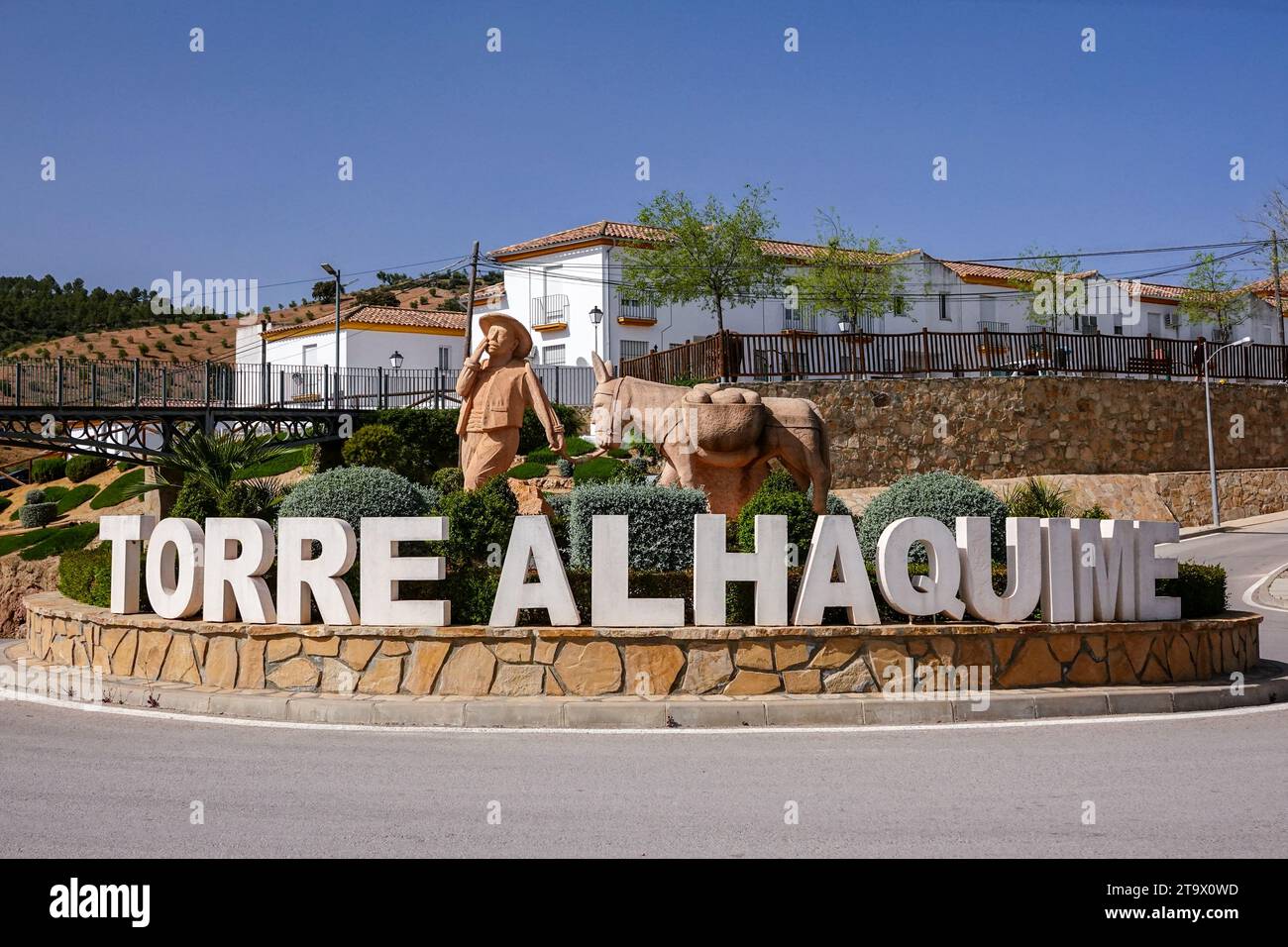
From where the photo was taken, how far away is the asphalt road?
6.24 meters

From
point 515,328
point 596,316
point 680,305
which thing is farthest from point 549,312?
point 515,328

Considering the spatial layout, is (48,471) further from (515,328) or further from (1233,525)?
(1233,525)

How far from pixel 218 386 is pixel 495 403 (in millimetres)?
25489

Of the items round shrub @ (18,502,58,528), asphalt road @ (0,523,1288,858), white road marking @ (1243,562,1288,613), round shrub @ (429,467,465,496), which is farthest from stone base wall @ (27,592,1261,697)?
round shrub @ (18,502,58,528)

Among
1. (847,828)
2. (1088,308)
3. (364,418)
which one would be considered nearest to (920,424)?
(364,418)

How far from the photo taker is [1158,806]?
706 cm

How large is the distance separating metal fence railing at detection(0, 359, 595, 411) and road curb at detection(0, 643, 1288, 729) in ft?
90.5

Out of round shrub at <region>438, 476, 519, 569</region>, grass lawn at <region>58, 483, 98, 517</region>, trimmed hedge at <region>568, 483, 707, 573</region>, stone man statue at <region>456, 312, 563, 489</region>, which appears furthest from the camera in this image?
grass lawn at <region>58, 483, 98, 517</region>

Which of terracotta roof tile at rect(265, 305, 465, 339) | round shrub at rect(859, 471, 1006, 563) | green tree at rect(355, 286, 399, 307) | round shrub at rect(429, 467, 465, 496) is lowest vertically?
round shrub at rect(859, 471, 1006, 563)

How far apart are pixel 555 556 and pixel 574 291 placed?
145 feet

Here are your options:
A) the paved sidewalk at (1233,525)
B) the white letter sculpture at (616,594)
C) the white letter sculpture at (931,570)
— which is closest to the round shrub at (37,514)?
the white letter sculpture at (616,594)

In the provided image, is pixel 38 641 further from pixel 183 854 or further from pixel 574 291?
pixel 574 291

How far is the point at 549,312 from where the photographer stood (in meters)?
54.8

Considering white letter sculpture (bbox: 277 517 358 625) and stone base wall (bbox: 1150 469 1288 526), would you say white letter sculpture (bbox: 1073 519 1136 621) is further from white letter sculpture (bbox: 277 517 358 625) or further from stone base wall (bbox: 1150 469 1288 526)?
stone base wall (bbox: 1150 469 1288 526)
